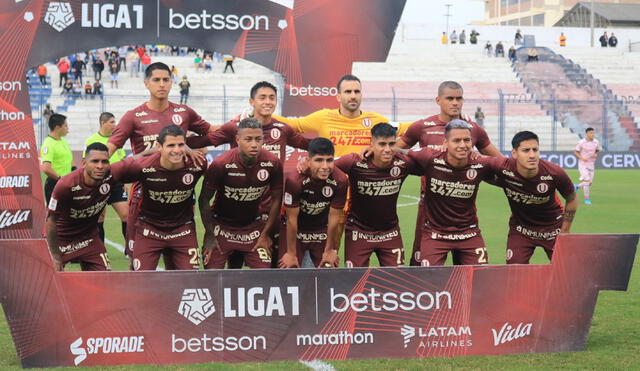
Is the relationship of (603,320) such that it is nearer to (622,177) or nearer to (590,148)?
(590,148)

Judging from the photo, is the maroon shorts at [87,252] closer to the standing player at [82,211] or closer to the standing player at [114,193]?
the standing player at [82,211]

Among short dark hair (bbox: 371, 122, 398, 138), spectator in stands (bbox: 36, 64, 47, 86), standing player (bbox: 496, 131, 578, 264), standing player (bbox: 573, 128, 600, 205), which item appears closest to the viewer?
short dark hair (bbox: 371, 122, 398, 138)

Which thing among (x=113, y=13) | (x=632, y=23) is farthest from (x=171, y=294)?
(x=632, y=23)

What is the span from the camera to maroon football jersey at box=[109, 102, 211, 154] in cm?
859

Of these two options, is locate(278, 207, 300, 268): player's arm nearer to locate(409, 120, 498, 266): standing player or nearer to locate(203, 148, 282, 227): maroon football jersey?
locate(203, 148, 282, 227): maroon football jersey

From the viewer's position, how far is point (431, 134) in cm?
882

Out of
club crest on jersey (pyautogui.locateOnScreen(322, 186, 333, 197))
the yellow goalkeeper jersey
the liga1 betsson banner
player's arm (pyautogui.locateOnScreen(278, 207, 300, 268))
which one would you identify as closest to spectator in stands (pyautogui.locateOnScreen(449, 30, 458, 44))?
the yellow goalkeeper jersey

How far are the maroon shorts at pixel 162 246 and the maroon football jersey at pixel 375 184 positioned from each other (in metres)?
1.64

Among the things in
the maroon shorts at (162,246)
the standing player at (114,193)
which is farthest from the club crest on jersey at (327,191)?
the standing player at (114,193)

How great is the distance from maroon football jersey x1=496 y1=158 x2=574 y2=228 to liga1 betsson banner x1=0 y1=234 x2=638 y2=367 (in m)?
1.32

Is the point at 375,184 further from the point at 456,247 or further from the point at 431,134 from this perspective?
the point at 431,134

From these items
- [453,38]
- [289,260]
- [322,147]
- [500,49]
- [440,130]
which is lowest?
[289,260]

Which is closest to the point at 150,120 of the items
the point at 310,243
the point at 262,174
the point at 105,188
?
the point at 105,188

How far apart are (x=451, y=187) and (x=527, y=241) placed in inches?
46.3
